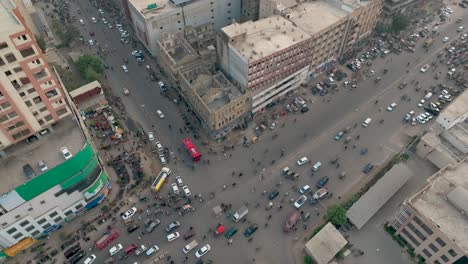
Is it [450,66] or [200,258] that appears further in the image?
[450,66]

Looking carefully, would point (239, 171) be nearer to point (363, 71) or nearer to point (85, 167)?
point (85, 167)

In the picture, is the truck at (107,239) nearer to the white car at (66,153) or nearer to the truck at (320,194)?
the white car at (66,153)

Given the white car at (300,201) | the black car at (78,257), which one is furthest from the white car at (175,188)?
the white car at (300,201)

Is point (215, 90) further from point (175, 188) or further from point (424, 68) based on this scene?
point (424, 68)

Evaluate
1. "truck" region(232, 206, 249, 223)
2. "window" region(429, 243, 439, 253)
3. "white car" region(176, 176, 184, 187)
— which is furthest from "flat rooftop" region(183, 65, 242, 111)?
"window" region(429, 243, 439, 253)

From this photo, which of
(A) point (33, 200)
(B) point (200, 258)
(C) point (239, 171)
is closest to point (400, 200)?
(C) point (239, 171)

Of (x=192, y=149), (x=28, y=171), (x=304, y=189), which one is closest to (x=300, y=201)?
(x=304, y=189)

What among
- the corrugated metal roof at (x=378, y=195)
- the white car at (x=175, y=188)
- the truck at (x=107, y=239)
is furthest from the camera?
the white car at (x=175, y=188)
